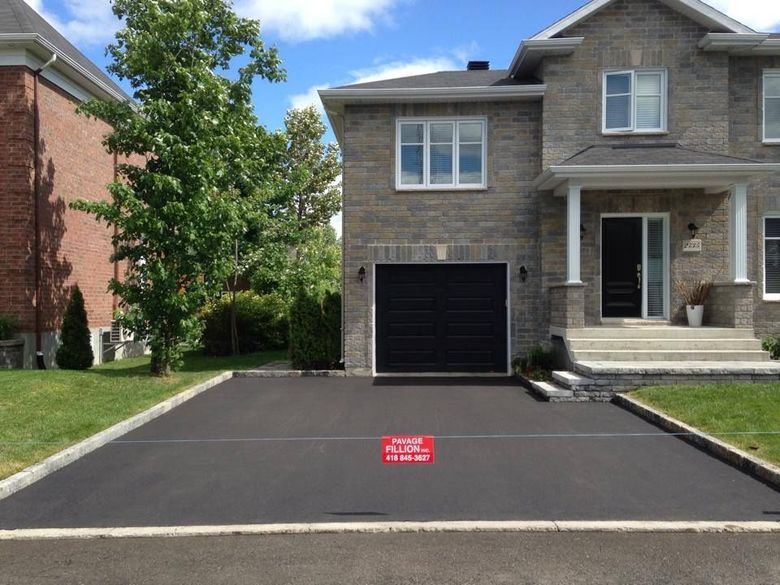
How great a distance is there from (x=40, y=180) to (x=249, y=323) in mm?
6952

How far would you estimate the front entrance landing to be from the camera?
10.1m

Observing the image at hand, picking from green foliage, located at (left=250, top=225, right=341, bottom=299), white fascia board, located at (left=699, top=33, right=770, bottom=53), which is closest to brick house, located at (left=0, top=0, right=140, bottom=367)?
green foliage, located at (left=250, top=225, right=341, bottom=299)

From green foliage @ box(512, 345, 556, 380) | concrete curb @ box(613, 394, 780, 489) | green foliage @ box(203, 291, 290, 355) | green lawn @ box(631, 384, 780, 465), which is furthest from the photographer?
green foliage @ box(203, 291, 290, 355)

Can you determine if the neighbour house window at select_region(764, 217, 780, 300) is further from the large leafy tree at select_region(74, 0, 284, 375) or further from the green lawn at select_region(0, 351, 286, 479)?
the green lawn at select_region(0, 351, 286, 479)

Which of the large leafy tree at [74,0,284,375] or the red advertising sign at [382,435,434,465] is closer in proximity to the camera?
the red advertising sign at [382,435,434,465]

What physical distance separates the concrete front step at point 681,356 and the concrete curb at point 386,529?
21.8 ft

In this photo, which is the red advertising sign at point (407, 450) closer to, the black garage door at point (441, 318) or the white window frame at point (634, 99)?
the black garage door at point (441, 318)

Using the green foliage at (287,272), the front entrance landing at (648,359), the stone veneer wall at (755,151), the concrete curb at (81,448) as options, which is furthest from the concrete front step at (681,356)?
the green foliage at (287,272)

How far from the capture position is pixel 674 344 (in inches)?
455

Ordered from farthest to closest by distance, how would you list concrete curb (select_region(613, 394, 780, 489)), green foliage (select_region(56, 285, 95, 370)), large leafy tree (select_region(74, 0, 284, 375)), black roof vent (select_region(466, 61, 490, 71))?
1. black roof vent (select_region(466, 61, 490, 71))
2. green foliage (select_region(56, 285, 95, 370))
3. large leafy tree (select_region(74, 0, 284, 375))
4. concrete curb (select_region(613, 394, 780, 489))

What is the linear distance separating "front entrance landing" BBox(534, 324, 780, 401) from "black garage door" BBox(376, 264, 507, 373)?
144 centimetres

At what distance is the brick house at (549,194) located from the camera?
12.9 metres

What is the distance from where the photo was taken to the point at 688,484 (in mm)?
5801

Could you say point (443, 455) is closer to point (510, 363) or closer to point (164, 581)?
point (164, 581)
